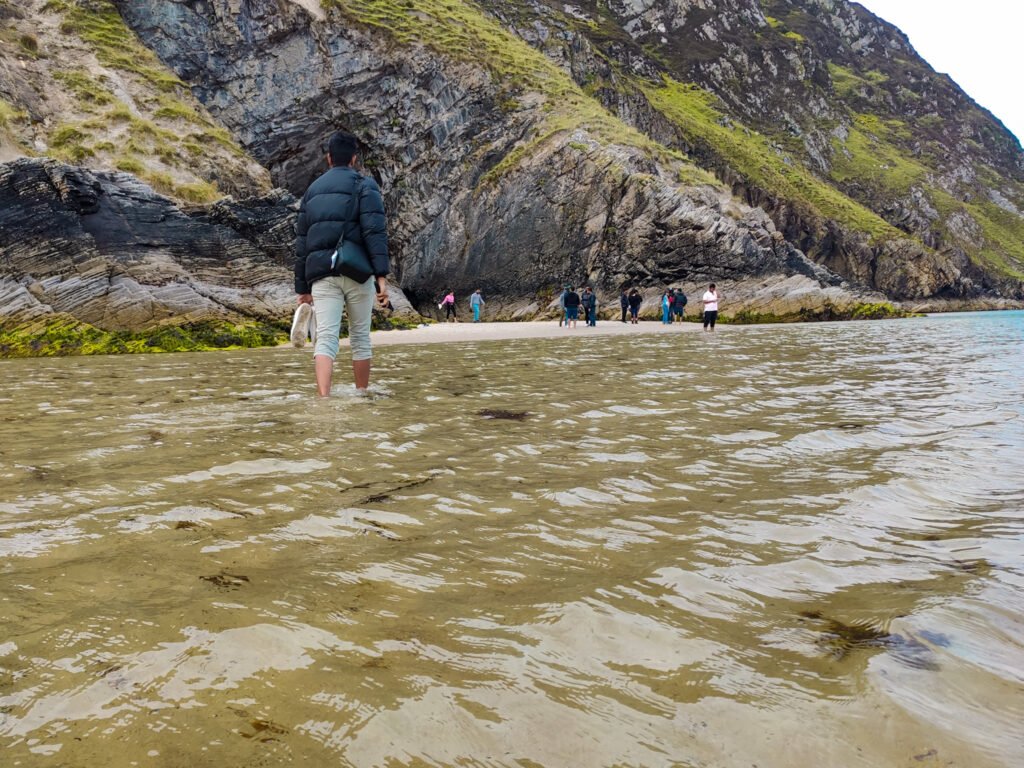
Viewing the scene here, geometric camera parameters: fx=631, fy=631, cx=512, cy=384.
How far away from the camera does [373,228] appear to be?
655cm

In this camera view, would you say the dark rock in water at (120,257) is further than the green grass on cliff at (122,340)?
Yes

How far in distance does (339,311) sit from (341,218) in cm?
97

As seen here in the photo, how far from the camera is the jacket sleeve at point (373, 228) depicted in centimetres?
655

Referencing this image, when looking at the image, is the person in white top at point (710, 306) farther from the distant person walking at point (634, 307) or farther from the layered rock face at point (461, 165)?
the layered rock face at point (461, 165)

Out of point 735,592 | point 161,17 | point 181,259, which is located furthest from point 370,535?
point 161,17

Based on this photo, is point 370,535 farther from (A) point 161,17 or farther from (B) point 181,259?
(A) point 161,17

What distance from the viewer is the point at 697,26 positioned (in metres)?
91.9

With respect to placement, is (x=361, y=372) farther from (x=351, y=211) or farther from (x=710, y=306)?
(x=710, y=306)

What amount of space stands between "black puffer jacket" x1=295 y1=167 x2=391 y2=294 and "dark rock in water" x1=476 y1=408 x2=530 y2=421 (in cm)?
200

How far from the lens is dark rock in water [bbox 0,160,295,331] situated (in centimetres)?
1689

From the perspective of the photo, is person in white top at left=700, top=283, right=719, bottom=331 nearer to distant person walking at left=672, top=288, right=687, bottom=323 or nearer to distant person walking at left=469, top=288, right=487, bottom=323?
distant person walking at left=672, top=288, right=687, bottom=323

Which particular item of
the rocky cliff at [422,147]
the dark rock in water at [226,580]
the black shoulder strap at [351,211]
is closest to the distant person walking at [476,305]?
the rocky cliff at [422,147]

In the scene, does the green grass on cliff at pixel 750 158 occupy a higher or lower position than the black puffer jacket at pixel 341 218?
higher

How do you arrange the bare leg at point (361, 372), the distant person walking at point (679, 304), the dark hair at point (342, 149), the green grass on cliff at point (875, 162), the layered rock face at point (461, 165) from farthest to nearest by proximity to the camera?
the green grass on cliff at point (875, 162), the layered rock face at point (461, 165), the distant person walking at point (679, 304), the bare leg at point (361, 372), the dark hair at point (342, 149)
